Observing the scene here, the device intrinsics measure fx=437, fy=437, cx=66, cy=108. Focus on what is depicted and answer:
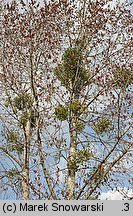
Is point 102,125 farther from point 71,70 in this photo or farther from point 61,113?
point 71,70

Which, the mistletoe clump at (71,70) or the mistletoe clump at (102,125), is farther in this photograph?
the mistletoe clump at (71,70)

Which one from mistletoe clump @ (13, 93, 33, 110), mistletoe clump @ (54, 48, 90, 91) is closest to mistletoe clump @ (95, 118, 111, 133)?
mistletoe clump @ (54, 48, 90, 91)

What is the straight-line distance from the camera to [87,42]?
12680 millimetres

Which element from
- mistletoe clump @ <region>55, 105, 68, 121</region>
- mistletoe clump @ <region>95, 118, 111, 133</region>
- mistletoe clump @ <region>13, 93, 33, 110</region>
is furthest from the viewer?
mistletoe clump @ <region>13, 93, 33, 110</region>

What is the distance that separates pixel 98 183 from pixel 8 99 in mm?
3927

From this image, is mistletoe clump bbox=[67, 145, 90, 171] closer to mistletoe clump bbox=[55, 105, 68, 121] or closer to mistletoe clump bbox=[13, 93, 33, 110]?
mistletoe clump bbox=[55, 105, 68, 121]

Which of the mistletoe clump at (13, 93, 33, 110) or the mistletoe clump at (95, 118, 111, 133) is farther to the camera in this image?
the mistletoe clump at (13, 93, 33, 110)

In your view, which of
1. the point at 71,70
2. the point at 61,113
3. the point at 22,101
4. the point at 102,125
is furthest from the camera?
the point at 22,101

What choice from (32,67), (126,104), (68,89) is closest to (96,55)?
(68,89)

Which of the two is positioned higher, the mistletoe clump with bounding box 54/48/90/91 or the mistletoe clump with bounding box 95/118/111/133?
the mistletoe clump with bounding box 54/48/90/91

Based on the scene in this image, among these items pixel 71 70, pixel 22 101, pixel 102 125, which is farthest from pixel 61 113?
pixel 22 101

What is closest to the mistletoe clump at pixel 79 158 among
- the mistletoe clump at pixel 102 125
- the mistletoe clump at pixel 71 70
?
the mistletoe clump at pixel 102 125

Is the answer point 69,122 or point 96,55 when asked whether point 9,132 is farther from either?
point 96,55

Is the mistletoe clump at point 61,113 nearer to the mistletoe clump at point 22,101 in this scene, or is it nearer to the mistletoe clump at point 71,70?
the mistletoe clump at point 71,70
